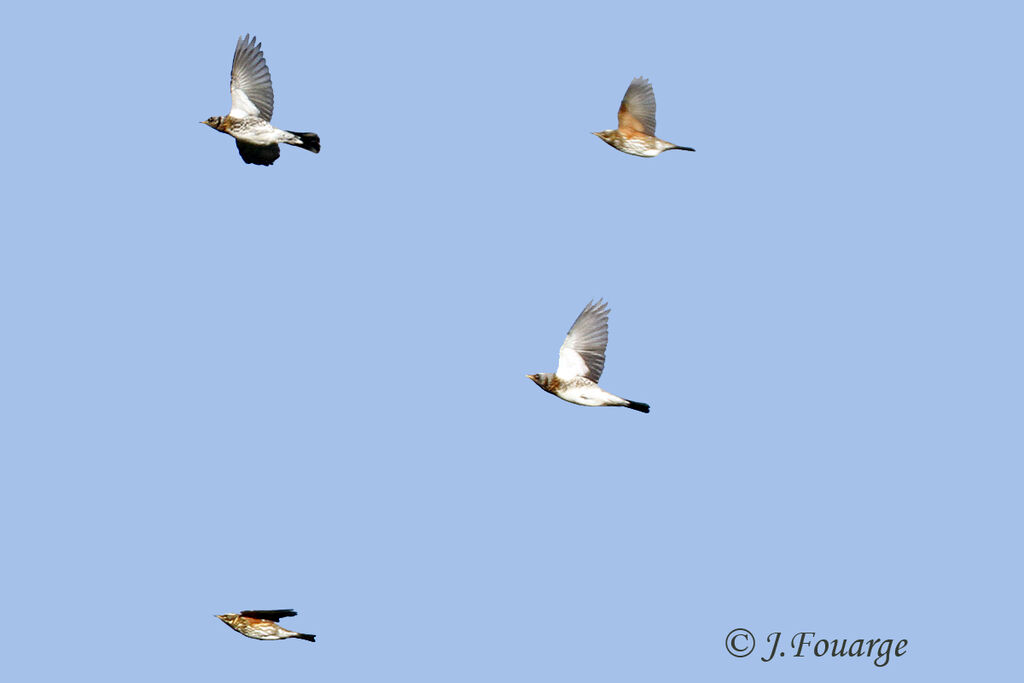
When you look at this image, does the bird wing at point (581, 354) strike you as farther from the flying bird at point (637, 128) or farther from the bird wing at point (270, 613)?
the bird wing at point (270, 613)

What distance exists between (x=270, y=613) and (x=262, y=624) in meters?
0.25

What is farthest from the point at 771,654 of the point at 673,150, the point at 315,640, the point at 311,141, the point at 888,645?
the point at 311,141

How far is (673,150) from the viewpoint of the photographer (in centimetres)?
2264

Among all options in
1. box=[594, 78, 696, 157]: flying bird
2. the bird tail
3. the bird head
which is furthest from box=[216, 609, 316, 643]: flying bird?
box=[594, 78, 696, 157]: flying bird

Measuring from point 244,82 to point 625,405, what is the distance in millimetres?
7341

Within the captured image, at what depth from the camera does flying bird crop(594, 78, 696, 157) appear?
22.5 metres

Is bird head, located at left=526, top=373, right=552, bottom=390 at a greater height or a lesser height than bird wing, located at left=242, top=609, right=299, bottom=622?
greater

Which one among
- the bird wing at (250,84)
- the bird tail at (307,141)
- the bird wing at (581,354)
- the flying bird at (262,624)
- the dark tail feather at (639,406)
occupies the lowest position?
the flying bird at (262,624)

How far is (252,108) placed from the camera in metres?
21.8

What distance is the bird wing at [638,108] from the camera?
22.5m

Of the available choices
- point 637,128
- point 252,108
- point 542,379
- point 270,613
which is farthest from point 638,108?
point 270,613

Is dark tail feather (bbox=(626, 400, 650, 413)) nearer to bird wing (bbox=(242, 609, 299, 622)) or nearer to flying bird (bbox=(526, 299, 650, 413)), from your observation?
flying bird (bbox=(526, 299, 650, 413))

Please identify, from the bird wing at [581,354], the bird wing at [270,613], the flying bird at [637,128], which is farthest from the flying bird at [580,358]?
the bird wing at [270,613]

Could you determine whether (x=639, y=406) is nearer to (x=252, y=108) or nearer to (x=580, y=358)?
(x=580, y=358)
